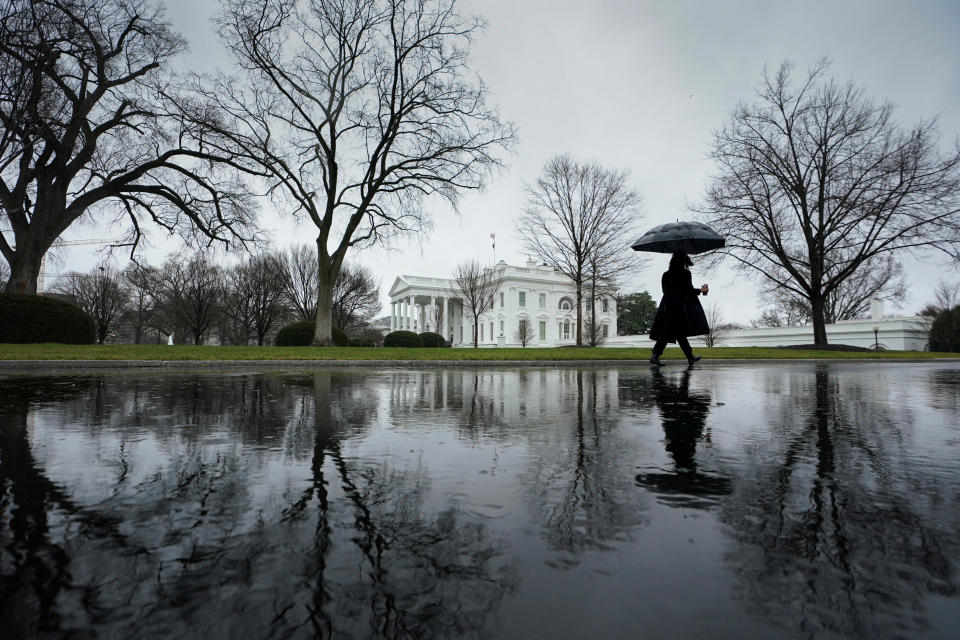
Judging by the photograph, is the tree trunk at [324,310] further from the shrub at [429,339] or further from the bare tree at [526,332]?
the bare tree at [526,332]

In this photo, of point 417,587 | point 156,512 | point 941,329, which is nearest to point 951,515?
point 417,587

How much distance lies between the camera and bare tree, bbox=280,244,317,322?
43938 mm

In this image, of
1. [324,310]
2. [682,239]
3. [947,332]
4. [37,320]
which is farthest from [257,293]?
[947,332]

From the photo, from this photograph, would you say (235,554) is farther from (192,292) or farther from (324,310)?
(192,292)

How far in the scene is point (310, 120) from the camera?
20.9 metres

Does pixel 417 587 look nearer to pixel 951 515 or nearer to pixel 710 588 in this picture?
pixel 710 588

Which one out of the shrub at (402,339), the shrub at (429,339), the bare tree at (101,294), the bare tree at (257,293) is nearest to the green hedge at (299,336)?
the shrub at (402,339)

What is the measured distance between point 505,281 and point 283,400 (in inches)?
2378

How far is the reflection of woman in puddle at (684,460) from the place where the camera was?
7.15ft

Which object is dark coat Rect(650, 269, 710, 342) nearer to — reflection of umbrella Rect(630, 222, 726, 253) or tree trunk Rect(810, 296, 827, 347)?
reflection of umbrella Rect(630, 222, 726, 253)

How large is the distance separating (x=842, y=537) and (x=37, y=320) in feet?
72.9

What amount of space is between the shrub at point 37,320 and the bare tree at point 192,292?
2523 centimetres

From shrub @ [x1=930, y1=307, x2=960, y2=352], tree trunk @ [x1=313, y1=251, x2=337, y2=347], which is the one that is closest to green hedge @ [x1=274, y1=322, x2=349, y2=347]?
tree trunk @ [x1=313, y1=251, x2=337, y2=347]

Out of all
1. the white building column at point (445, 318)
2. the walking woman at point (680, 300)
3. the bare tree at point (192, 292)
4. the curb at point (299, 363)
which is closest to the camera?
the walking woman at point (680, 300)
